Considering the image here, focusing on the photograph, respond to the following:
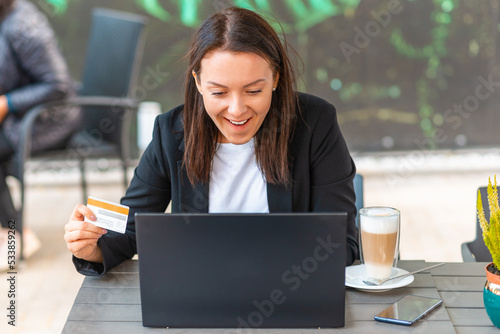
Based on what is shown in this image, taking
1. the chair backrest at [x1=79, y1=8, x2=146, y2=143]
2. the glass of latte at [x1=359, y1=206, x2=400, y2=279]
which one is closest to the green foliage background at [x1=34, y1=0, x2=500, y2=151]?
the chair backrest at [x1=79, y1=8, x2=146, y2=143]

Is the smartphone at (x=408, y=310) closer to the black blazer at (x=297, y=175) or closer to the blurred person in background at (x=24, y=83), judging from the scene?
the black blazer at (x=297, y=175)

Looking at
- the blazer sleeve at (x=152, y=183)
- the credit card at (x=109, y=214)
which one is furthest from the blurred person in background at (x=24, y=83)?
the credit card at (x=109, y=214)

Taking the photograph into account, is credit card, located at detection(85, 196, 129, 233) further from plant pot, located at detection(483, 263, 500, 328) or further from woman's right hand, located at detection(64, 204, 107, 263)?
plant pot, located at detection(483, 263, 500, 328)

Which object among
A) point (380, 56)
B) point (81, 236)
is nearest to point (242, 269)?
point (81, 236)

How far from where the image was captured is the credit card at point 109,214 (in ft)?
4.25

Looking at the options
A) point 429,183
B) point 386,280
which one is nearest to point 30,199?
point 429,183

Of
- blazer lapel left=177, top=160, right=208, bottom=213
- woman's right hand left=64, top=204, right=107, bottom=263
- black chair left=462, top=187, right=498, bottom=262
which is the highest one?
blazer lapel left=177, top=160, right=208, bottom=213

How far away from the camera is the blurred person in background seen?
128 inches

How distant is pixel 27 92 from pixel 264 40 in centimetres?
207

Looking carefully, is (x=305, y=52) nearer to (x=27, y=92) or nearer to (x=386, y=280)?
(x=27, y=92)

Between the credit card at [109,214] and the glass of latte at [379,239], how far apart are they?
46 centimetres

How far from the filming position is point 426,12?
4.68 m

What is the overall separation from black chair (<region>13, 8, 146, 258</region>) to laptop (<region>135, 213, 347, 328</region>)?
2.20m

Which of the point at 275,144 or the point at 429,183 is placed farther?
the point at 429,183
